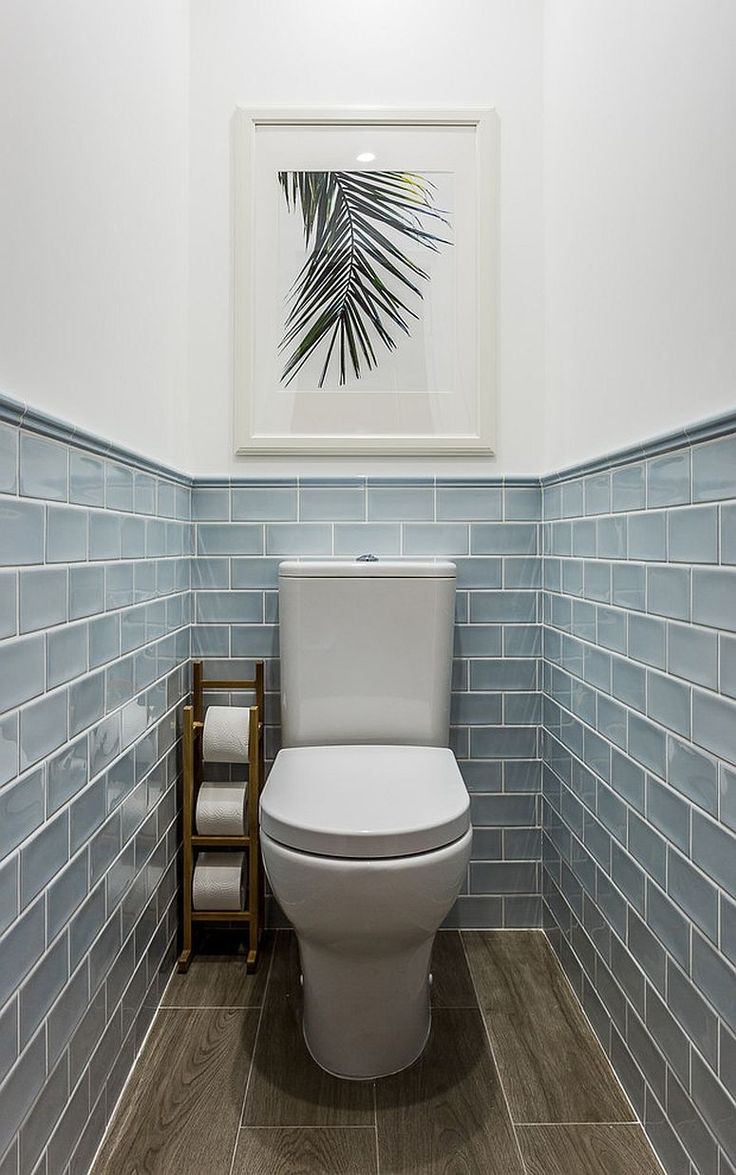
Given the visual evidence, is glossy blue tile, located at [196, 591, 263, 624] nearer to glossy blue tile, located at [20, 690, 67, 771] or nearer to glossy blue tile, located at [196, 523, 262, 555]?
glossy blue tile, located at [196, 523, 262, 555]

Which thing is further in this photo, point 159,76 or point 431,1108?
point 159,76

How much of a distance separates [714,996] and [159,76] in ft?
6.39

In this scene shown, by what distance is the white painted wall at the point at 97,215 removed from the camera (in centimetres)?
96

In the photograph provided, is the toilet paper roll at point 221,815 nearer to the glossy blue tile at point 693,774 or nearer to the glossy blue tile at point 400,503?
the glossy blue tile at point 400,503

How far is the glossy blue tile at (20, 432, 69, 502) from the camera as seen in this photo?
938 millimetres

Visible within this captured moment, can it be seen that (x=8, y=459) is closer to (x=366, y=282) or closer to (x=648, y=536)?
(x=648, y=536)

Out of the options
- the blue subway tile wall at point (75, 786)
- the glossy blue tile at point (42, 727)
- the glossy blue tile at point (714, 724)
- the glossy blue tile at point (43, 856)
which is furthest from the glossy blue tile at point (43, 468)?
the glossy blue tile at point (714, 724)

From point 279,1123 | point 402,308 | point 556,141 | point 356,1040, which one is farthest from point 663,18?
point 279,1123

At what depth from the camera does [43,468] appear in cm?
100

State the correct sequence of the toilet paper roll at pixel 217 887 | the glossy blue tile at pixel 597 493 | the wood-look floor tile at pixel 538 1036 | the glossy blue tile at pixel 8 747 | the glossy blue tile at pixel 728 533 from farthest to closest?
1. the toilet paper roll at pixel 217 887
2. the glossy blue tile at pixel 597 493
3. the wood-look floor tile at pixel 538 1036
4. the glossy blue tile at pixel 728 533
5. the glossy blue tile at pixel 8 747

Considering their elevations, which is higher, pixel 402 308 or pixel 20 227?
pixel 402 308

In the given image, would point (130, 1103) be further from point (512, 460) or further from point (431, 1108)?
point (512, 460)

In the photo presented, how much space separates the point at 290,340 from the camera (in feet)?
6.23

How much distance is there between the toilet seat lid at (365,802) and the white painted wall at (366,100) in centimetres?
73
